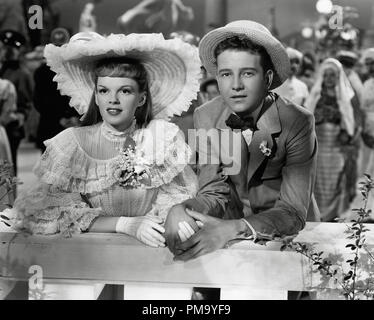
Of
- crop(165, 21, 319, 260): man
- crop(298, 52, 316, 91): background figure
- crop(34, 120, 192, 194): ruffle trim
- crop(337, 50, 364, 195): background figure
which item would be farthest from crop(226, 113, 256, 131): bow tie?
crop(337, 50, 364, 195): background figure

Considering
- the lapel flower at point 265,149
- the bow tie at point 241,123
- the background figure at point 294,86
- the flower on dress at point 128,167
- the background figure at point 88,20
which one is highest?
the background figure at point 88,20

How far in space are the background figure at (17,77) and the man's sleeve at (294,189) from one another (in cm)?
105

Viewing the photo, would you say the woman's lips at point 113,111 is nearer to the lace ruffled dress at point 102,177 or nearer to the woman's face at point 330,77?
the lace ruffled dress at point 102,177

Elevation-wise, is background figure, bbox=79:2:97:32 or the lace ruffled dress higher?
background figure, bbox=79:2:97:32

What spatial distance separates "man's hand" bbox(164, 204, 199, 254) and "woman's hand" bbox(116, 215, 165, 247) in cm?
→ 2

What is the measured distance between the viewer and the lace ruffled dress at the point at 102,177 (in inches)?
98.1

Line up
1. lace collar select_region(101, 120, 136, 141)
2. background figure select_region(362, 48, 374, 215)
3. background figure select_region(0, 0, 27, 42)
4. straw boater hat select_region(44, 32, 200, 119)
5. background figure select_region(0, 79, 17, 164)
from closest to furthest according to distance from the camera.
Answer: straw boater hat select_region(44, 32, 200, 119) < lace collar select_region(101, 120, 136, 141) < background figure select_region(0, 0, 27, 42) < background figure select_region(0, 79, 17, 164) < background figure select_region(362, 48, 374, 215)

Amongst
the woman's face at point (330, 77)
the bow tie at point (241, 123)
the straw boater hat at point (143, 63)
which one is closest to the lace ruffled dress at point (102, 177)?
the straw boater hat at point (143, 63)

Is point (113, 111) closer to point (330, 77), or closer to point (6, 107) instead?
point (6, 107)

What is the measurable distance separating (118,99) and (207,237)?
0.65m

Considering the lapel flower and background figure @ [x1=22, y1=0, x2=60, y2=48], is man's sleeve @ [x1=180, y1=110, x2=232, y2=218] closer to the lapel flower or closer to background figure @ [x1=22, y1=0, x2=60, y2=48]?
the lapel flower

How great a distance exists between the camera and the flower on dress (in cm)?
252

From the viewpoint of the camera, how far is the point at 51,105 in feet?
8.55
